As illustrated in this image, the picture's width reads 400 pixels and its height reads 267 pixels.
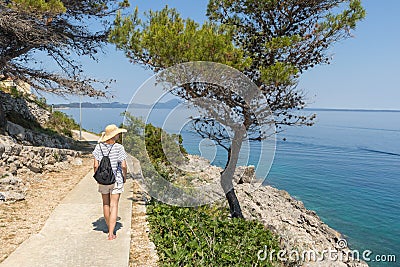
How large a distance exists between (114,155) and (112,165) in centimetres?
16

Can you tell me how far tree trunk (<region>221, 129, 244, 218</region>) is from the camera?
7594 mm

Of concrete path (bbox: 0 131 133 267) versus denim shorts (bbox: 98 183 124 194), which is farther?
denim shorts (bbox: 98 183 124 194)

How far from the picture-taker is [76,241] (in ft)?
16.0

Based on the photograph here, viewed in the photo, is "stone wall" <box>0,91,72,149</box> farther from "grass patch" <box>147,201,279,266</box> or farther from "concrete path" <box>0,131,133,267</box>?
"grass patch" <box>147,201,279,266</box>

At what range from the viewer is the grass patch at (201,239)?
4691 millimetres

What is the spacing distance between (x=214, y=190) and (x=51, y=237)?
4828mm

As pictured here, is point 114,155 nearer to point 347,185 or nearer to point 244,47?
point 244,47

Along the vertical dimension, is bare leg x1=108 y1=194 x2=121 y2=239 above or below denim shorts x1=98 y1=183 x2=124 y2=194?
below

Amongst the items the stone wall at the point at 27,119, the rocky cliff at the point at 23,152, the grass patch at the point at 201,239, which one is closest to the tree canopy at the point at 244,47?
the grass patch at the point at 201,239

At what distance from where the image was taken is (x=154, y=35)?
20.0 feet

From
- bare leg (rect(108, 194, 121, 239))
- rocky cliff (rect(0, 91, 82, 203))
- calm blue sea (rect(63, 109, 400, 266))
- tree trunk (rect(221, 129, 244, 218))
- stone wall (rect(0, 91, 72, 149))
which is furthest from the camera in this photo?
calm blue sea (rect(63, 109, 400, 266))

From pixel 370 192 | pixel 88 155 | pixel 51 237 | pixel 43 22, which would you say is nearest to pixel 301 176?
pixel 370 192

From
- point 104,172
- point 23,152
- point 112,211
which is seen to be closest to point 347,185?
point 23,152

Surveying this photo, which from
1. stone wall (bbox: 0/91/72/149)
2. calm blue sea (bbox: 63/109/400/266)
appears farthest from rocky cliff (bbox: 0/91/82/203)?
calm blue sea (bbox: 63/109/400/266)
